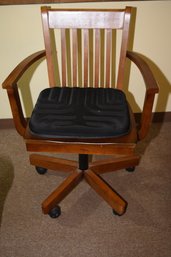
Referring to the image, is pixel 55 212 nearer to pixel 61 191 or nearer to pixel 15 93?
pixel 61 191

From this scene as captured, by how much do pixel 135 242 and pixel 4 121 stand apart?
4.17 feet

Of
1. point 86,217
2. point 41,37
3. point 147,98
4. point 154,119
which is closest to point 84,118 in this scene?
point 147,98

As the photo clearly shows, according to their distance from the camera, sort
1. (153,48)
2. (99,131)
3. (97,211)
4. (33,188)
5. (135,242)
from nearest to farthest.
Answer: (99,131) → (135,242) → (97,211) → (33,188) → (153,48)

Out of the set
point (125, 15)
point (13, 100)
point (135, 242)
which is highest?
point (125, 15)

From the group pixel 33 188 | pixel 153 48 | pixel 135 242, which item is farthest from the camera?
pixel 153 48

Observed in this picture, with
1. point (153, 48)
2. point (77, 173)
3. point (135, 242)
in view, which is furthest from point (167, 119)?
point (135, 242)

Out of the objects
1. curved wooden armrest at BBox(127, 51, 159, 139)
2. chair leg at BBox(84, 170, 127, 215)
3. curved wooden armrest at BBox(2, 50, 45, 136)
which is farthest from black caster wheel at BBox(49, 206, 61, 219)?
curved wooden armrest at BBox(127, 51, 159, 139)

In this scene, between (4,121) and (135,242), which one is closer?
(135,242)

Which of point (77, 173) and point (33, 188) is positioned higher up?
point (77, 173)

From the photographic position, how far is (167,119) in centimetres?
197

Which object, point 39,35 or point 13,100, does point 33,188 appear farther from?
point 39,35

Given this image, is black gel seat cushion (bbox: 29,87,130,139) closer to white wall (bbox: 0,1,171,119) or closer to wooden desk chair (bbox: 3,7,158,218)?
wooden desk chair (bbox: 3,7,158,218)

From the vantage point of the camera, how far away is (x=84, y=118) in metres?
1.04

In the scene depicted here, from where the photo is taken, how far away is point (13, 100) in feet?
3.23
